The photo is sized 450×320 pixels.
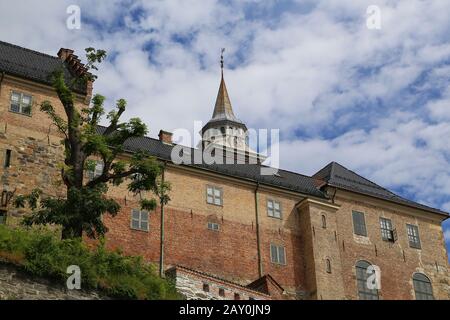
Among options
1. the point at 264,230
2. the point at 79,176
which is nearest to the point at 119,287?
the point at 79,176

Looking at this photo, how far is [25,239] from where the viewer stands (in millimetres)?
21094

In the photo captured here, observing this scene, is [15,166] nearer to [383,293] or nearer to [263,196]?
[263,196]

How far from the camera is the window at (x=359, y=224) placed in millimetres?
40906

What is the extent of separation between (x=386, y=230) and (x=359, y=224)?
1.91 m

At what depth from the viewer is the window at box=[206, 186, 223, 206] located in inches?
1492

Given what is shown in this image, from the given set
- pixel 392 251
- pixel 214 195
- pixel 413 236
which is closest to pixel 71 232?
pixel 214 195

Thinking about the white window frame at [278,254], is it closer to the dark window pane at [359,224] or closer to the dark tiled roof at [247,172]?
the dark tiled roof at [247,172]

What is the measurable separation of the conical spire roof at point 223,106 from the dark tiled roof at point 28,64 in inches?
1170

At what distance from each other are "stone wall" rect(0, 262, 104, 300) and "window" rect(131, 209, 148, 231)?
48.3ft

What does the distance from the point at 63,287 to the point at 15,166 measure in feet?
41.2

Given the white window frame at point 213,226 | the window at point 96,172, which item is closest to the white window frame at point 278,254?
the white window frame at point 213,226

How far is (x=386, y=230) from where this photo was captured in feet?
137

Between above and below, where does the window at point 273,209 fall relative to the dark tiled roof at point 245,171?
below

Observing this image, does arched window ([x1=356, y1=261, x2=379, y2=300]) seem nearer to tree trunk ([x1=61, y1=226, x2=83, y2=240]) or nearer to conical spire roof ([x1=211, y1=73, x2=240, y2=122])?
tree trunk ([x1=61, y1=226, x2=83, y2=240])
